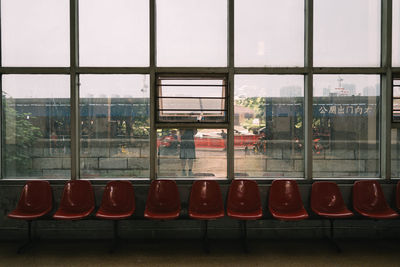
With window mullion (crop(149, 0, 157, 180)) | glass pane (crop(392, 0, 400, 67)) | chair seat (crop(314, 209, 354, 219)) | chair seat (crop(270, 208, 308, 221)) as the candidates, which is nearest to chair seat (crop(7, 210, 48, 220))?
window mullion (crop(149, 0, 157, 180))

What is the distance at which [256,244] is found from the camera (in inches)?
151

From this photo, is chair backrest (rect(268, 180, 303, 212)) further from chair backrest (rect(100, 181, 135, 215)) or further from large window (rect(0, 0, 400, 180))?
chair backrest (rect(100, 181, 135, 215))

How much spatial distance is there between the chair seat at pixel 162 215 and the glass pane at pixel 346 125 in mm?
2224

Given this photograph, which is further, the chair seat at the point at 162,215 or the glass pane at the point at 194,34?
the glass pane at the point at 194,34

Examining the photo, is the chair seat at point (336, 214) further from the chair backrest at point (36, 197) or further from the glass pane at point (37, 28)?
the glass pane at point (37, 28)

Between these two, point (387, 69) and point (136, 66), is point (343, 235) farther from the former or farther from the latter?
point (136, 66)

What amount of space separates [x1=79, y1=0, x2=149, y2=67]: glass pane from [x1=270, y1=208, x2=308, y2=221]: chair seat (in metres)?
2.85

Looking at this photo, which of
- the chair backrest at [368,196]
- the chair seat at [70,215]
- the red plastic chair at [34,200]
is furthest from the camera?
the chair backrest at [368,196]

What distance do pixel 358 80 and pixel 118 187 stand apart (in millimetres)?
3916

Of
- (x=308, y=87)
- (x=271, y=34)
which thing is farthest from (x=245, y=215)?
(x=271, y=34)

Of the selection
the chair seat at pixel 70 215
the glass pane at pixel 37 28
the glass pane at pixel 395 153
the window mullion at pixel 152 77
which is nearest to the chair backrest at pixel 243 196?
the window mullion at pixel 152 77

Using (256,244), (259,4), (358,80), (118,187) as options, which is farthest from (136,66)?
(358,80)

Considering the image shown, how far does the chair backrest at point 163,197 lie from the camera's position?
3803 mm

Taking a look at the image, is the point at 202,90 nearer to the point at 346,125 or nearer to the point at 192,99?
the point at 192,99
